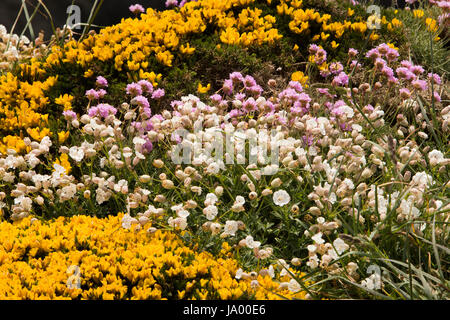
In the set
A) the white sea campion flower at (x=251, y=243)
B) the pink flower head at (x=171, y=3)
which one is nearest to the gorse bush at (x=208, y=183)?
the white sea campion flower at (x=251, y=243)

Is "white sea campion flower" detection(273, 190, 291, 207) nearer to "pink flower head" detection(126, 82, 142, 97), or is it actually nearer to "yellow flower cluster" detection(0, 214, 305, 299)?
"yellow flower cluster" detection(0, 214, 305, 299)

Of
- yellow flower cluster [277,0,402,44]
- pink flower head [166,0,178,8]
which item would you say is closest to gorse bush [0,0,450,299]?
yellow flower cluster [277,0,402,44]

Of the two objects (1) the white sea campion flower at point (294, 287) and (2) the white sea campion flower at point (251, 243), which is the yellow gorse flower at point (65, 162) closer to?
(2) the white sea campion flower at point (251, 243)

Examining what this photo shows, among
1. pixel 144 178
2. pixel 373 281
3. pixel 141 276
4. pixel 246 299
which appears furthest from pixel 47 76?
pixel 373 281

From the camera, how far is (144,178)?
311 cm

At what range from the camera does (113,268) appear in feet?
9.14

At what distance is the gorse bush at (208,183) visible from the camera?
8.94ft

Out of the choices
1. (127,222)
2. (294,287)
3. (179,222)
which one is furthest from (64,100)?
(294,287)

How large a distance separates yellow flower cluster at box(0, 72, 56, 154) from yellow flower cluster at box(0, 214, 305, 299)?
1220 mm

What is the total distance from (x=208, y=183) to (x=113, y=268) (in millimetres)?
1006

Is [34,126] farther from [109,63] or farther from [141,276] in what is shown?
[141,276]

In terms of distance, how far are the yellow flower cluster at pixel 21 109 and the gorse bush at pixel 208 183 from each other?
15 mm

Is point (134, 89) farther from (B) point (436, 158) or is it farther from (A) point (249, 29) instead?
(B) point (436, 158)
